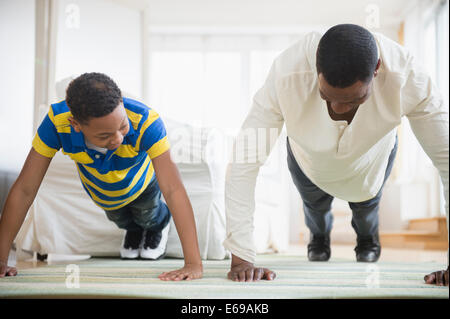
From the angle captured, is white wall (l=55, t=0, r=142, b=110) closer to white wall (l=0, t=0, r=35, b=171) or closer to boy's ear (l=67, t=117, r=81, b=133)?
white wall (l=0, t=0, r=35, b=171)

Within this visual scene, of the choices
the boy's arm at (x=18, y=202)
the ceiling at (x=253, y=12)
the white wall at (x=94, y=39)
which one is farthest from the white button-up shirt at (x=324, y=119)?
the ceiling at (x=253, y=12)

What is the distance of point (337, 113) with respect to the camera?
962mm

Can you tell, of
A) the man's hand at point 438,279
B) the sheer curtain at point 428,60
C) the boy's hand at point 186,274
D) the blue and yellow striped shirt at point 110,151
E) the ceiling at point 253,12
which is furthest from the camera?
the ceiling at point 253,12

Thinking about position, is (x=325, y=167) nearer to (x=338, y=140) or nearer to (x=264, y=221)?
(x=338, y=140)

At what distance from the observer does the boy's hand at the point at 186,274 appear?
0.99m

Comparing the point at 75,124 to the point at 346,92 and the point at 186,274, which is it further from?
the point at 346,92

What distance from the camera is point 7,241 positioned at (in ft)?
3.49

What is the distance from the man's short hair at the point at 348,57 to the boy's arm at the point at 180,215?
0.44m

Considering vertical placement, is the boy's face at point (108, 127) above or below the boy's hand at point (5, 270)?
above

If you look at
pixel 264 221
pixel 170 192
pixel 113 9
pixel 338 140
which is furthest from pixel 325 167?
pixel 113 9

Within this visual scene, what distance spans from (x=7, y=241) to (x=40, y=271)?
0.43ft

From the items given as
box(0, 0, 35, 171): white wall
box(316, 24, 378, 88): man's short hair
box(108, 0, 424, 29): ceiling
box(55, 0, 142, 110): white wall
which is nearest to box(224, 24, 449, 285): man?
box(316, 24, 378, 88): man's short hair

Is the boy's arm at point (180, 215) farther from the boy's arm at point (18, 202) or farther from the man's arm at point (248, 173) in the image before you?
the boy's arm at point (18, 202)

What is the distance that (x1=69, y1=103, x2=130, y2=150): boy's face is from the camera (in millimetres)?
986
